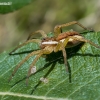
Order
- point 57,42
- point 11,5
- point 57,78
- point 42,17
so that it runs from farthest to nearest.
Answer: point 42,17, point 57,42, point 57,78, point 11,5

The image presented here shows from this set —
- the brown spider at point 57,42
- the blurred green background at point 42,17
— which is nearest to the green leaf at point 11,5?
the brown spider at point 57,42

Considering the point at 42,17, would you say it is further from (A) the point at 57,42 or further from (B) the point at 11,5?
(B) the point at 11,5

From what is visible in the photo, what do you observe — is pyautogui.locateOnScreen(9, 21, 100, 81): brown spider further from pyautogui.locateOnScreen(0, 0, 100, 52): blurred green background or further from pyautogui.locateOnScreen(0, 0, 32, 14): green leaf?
pyautogui.locateOnScreen(0, 0, 100, 52): blurred green background

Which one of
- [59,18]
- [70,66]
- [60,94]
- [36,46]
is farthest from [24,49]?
[59,18]

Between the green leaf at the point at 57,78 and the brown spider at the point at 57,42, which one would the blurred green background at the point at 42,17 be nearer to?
the brown spider at the point at 57,42

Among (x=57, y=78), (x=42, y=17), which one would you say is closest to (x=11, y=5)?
(x=57, y=78)

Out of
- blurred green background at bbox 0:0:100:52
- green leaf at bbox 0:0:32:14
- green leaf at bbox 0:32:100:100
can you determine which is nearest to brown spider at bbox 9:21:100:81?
green leaf at bbox 0:32:100:100

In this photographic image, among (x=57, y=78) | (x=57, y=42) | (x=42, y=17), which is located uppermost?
(x=42, y=17)
